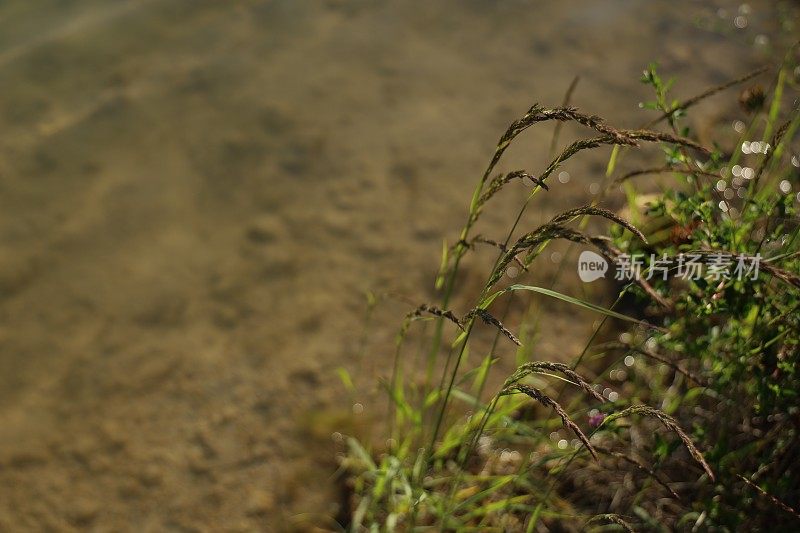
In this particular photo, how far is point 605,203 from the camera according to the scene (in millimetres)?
3012

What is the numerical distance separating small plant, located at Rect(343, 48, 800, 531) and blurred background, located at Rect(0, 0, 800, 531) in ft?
1.01

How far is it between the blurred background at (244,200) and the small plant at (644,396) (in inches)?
12.1

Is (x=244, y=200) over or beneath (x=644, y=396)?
over

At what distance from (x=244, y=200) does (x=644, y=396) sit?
164 cm

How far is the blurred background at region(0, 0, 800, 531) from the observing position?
2303mm

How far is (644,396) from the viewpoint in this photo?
2.32 meters

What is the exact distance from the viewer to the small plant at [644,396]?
4.40 ft

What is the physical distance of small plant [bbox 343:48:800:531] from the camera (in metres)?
1.34

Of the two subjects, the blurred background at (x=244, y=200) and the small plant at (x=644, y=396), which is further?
the blurred background at (x=244, y=200)

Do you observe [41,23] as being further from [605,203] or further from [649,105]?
[649,105]

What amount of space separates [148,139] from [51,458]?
1.45 meters

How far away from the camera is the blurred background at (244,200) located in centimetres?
230

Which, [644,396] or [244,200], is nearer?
[644,396]

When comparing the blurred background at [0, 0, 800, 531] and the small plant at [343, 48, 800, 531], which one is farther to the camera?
the blurred background at [0, 0, 800, 531]
